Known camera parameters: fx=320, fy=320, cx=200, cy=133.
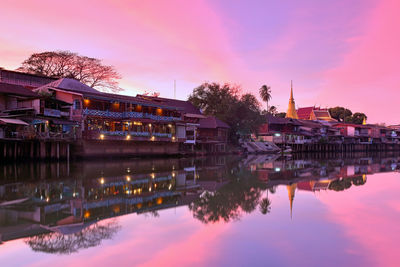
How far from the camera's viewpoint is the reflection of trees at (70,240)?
799 centimetres

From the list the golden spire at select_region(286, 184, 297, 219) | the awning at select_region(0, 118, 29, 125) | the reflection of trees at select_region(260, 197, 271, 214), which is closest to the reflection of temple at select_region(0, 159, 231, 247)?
the reflection of trees at select_region(260, 197, 271, 214)

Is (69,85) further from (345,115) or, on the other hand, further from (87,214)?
(345,115)

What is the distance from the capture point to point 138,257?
23.9 feet

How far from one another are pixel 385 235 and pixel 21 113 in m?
35.6

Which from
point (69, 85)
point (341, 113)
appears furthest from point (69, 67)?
point (341, 113)

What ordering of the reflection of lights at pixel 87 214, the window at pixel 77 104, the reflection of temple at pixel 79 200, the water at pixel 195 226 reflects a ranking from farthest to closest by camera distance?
1. the window at pixel 77 104
2. the reflection of lights at pixel 87 214
3. the reflection of temple at pixel 79 200
4. the water at pixel 195 226

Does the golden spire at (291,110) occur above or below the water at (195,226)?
above

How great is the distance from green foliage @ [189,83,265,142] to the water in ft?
146

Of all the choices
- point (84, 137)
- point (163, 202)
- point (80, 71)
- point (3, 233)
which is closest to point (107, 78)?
point (80, 71)

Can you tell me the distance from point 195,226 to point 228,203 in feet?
12.4

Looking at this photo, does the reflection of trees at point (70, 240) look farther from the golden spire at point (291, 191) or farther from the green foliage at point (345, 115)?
the green foliage at point (345, 115)

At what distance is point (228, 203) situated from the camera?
1366cm

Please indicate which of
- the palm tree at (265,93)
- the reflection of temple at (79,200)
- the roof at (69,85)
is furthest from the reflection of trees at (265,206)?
the palm tree at (265,93)

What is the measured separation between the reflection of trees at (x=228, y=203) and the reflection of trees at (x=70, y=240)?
3319 mm
